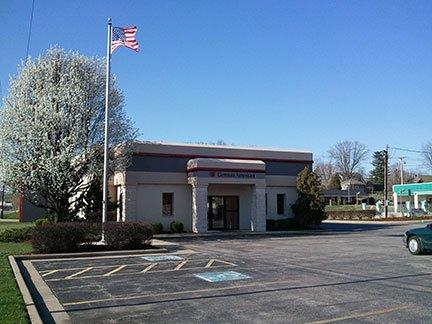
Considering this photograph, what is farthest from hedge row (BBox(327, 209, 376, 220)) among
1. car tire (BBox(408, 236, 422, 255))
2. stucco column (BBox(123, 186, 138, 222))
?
car tire (BBox(408, 236, 422, 255))

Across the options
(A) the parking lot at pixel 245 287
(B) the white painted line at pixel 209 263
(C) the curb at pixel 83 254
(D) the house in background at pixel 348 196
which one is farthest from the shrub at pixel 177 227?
(D) the house in background at pixel 348 196

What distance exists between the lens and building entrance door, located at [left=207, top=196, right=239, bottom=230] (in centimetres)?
3173

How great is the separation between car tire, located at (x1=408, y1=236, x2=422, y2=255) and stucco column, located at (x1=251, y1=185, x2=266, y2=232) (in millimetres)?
13941

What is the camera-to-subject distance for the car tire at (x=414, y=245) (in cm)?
1744

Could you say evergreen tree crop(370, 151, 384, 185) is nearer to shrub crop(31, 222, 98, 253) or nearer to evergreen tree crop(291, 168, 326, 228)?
evergreen tree crop(291, 168, 326, 228)

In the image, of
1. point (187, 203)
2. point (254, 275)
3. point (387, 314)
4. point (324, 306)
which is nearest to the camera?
point (387, 314)

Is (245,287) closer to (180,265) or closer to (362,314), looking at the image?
(362,314)

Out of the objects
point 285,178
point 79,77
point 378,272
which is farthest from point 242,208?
point 378,272

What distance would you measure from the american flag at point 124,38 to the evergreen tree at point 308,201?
16263 millimetres

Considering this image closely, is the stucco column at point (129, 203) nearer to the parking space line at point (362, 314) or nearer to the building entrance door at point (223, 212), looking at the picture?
the building entrance door at point (223, 212)

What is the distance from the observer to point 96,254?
18.1 meters

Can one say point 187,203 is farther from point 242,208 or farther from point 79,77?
point 79,77

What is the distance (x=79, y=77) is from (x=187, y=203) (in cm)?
1029

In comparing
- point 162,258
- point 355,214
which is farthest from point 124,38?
point 355,214
